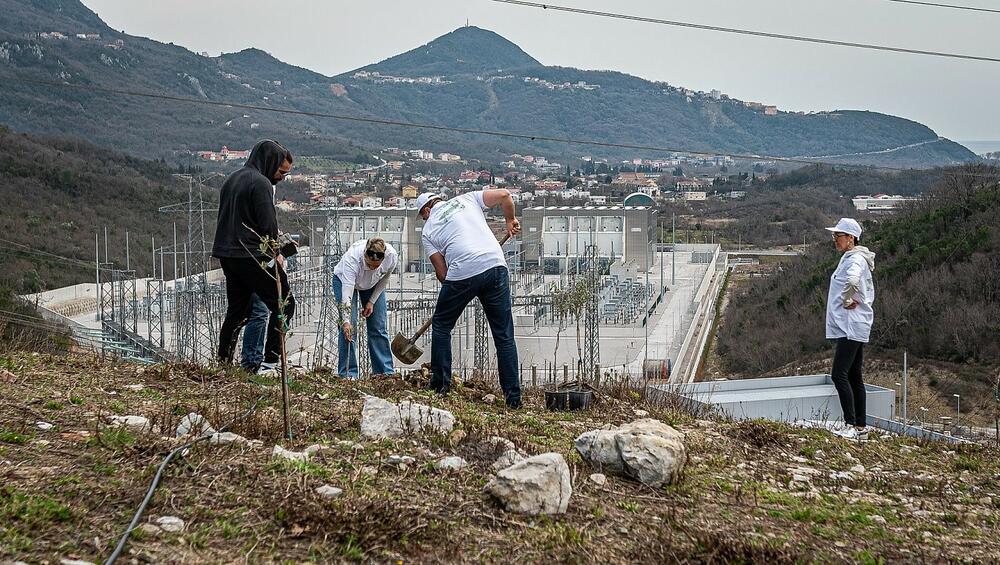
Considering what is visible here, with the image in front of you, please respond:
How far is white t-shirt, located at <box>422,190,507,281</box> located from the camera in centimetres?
462

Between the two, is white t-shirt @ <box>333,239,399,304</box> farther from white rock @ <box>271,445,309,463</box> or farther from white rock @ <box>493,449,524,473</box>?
white rock @ <box>493,449,524,473</box>

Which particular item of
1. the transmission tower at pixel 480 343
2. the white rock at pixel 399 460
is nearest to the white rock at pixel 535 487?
the white rock at pixel 399 460

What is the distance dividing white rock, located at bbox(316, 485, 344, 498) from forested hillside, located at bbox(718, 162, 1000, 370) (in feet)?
59.4

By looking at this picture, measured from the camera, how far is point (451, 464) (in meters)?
2.98

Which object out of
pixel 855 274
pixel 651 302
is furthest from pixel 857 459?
pixel 651 302

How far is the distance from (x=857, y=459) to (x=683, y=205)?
69.8 meters

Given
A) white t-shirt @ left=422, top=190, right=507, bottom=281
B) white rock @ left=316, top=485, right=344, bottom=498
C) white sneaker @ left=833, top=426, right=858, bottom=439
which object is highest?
white t-shirt @ left=422, top=190, right=507, bottom=281

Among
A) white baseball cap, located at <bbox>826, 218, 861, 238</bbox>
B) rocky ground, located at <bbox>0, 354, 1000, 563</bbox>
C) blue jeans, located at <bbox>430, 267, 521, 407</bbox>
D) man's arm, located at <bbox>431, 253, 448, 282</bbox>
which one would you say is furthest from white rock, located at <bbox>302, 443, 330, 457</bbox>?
white baseball cap, located at <bbox>826, 218, 861, 238</bbox>

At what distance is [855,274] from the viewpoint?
211 inches

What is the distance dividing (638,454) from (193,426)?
1426 millimetres

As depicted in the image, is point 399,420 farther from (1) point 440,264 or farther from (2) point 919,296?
(2) point 919,296

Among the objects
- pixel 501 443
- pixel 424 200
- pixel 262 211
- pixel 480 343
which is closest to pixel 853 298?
pixel 424 200

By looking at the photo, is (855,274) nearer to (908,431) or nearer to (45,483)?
(908,431)

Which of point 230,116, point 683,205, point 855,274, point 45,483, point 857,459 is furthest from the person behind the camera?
→ point 230,116
